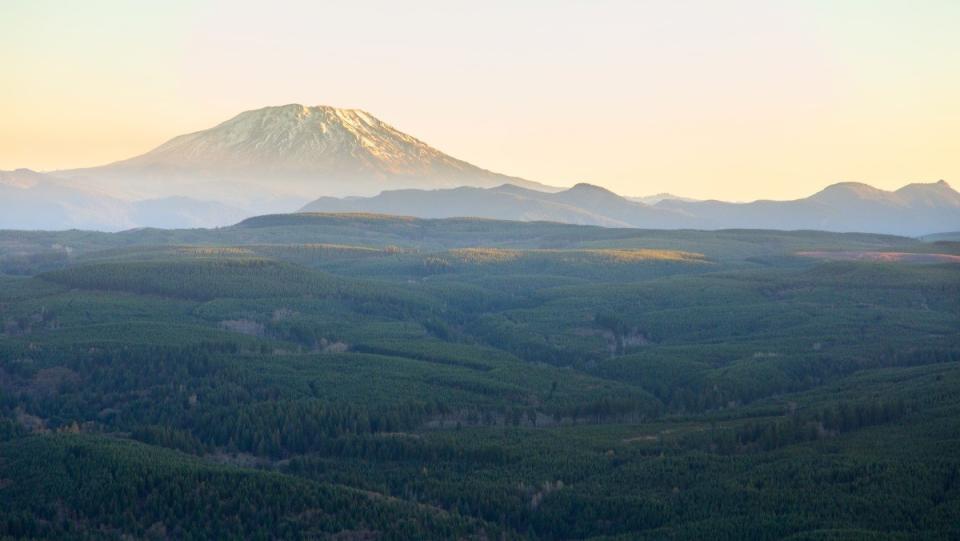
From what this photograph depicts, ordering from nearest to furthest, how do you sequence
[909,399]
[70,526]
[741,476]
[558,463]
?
[70,526], [741,476], [558,463], [909,399]

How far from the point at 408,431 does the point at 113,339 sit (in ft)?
206

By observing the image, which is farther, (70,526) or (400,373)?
(400,373)

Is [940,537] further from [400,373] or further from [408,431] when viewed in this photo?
[400,373]

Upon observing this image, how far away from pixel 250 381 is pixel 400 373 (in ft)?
68.1

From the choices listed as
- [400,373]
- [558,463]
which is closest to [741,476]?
[558,463]

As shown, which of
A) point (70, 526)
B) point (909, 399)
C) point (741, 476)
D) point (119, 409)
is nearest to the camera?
point (70, 526)

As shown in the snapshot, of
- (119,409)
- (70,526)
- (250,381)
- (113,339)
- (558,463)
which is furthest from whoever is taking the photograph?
(113,339)

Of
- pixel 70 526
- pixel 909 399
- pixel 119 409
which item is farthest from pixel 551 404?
pixel 70 526

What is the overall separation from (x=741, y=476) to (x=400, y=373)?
6774 centimetres

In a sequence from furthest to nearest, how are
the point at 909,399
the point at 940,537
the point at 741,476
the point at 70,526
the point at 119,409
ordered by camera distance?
the point at 119,409 < the point at 909,399 < the point at 741,476 < the point at 70,526 < the point at 940,537

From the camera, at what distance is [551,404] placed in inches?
5950

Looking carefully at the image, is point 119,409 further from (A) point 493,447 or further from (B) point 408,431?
(A) point 493,447

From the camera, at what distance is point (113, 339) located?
178m

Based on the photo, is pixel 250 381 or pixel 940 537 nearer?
pixel 940 537
